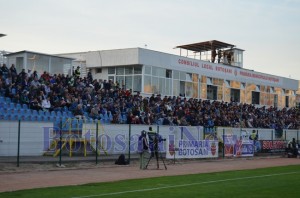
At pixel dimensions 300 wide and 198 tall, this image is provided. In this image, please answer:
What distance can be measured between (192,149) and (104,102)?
23.9 feet

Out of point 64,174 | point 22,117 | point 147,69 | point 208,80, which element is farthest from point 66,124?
point 208,80

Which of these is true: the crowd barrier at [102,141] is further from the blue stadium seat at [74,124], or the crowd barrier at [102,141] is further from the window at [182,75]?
the window at [182,75]

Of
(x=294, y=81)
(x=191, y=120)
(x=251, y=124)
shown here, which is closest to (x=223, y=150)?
(x=191, y=120)

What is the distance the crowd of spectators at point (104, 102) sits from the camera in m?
28.3

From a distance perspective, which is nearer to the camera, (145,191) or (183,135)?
(145,191)

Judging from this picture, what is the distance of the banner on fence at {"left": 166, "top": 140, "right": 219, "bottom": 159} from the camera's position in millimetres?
28606

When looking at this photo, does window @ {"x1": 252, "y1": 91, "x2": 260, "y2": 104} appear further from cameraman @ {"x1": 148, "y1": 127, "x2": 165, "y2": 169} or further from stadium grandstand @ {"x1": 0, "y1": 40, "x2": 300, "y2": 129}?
cameraman @ {"x1": 148, "y1": 127, "x2": 165, "y2": 169}

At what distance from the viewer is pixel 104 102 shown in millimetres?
33625

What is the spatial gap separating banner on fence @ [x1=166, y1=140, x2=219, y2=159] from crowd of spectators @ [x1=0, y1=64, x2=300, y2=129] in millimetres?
4077

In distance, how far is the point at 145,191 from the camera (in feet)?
48.3

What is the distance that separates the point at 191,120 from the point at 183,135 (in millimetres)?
6381

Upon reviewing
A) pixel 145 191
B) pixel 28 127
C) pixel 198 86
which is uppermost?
pixel 198 86

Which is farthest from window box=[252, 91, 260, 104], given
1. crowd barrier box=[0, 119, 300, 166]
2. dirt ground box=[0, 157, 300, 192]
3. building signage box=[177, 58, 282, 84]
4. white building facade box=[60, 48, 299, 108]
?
dirt ground box=[0, 157, 300, 192]

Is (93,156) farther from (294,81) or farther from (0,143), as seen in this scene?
(294,81)
